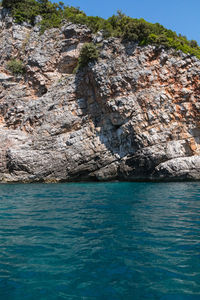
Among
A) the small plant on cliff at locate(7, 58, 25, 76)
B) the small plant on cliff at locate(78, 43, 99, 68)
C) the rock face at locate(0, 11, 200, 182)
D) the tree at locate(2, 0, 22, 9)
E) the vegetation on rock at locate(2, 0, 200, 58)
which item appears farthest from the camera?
the tree at locate(2, 0, 22, 9)

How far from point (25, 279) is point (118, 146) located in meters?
23.0

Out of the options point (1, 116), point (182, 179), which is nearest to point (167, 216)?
point (182, 179)

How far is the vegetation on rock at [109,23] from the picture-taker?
2730 centimetres

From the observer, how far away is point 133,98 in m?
26.3

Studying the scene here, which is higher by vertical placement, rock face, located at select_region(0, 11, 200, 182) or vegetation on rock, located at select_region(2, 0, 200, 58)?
vegetation on rock, located at select_region(2, 0, 200, 58)

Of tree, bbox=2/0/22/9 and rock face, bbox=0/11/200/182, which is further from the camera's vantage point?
tree, bbox=2/0/22/9

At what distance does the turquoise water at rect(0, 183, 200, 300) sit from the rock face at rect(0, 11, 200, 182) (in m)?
16.3

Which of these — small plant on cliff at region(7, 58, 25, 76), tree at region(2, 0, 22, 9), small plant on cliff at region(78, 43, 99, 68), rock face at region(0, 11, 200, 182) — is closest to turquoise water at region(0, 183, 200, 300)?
rock face at region(0, 11, 200, 182)

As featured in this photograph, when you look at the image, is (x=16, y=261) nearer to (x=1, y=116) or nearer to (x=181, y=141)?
(x=181, y=141)

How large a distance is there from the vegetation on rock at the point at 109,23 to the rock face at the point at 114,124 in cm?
106

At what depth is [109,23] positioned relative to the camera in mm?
30812

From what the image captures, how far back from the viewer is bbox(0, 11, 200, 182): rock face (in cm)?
2469

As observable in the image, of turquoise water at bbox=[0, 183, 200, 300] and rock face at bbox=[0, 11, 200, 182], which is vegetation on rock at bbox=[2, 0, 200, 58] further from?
turquoise water at bbox=[0, 183, 200, 300]

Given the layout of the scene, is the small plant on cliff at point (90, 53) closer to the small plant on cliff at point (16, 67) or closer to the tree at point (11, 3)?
the small plant on cliff at point (16, 67)
